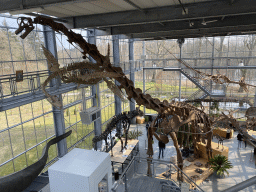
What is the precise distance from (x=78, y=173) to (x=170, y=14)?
6.15 meters

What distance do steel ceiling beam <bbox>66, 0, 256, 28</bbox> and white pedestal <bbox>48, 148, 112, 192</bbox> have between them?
5.27m

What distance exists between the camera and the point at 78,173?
547 cm

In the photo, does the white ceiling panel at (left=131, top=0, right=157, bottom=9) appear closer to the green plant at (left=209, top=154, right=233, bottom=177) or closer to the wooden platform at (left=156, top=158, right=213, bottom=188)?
the wooden platform at (left=156, top=158, right=213, bottom=188)

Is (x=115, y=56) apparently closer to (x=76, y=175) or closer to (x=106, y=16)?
(x=106, y=16)

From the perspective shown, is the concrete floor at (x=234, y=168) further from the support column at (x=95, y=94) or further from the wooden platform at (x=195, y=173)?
the support column at (x=95, y=94)

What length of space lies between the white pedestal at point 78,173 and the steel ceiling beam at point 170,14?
5268 mm

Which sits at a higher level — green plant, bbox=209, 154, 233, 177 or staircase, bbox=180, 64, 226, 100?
staircase, bbox=180, 64, 226, 100

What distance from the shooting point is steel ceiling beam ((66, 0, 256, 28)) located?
6738 mm

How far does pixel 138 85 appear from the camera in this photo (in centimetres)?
2184

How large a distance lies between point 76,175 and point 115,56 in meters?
11.8

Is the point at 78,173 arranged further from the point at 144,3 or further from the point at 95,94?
the point at 95,94

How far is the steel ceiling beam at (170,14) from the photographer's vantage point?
6738 millimetres

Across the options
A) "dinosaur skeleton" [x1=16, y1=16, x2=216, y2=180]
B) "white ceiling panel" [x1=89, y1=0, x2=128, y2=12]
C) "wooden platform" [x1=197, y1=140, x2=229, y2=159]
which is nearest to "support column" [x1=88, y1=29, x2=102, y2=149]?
"white ceiling panel" [x1=89, y1=0, x2=128, y2=12]

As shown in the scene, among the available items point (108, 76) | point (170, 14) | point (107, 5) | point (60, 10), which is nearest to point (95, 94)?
point (60, 10)
